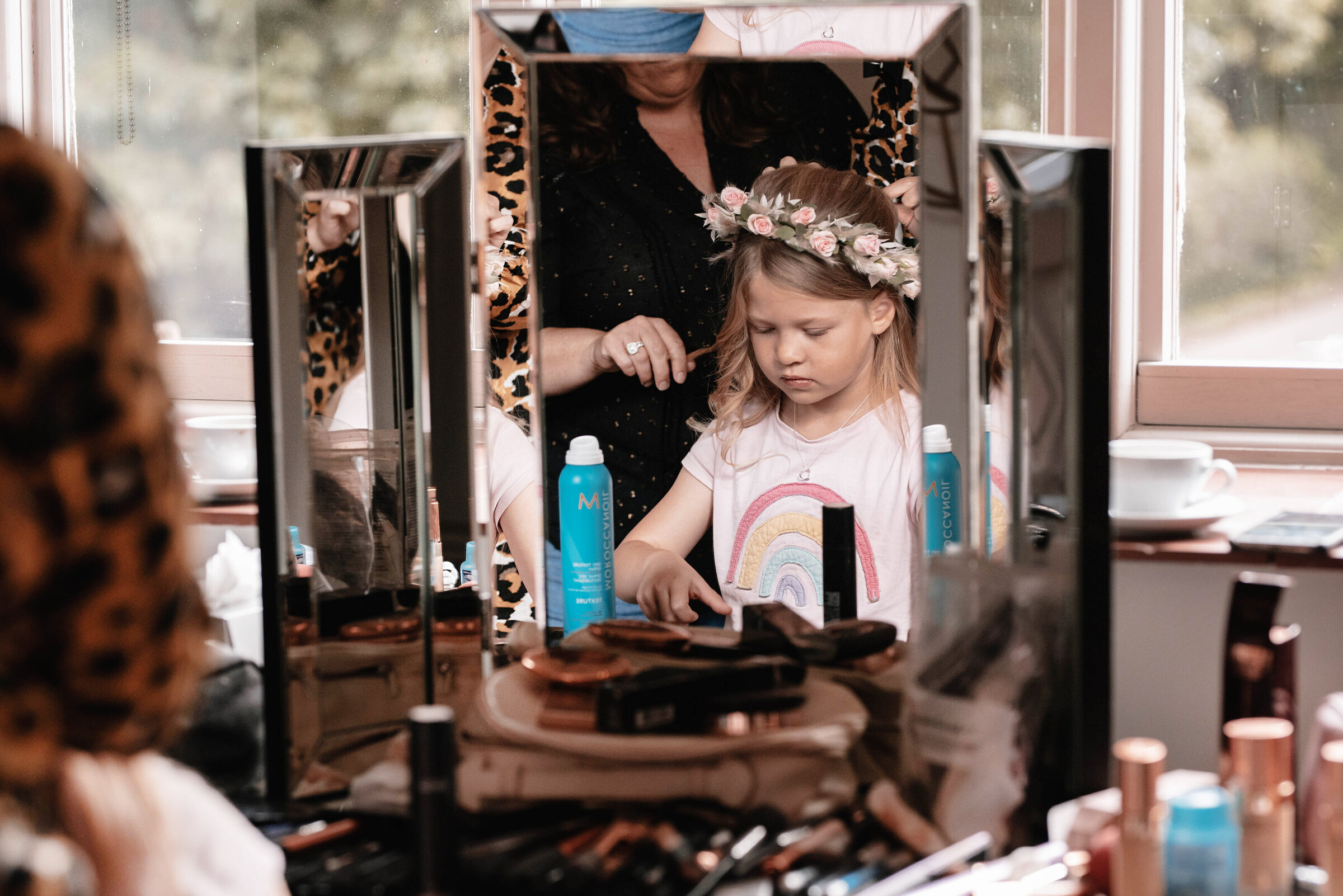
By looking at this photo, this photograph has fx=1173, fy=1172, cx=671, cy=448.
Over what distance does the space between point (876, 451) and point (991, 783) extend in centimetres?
24

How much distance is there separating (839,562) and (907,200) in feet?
0.81

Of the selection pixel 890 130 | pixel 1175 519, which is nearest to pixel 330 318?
pixel 890 130

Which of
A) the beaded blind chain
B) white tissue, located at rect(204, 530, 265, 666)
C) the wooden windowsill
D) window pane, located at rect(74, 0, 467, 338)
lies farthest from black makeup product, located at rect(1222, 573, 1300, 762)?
the beaded blind chain

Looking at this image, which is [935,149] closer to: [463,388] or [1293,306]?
[463,388]

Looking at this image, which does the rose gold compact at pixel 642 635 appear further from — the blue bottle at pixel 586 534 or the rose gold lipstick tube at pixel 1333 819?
the rose gold lipstick tube at pixel 1333 819

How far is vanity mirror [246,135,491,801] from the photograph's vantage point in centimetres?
71

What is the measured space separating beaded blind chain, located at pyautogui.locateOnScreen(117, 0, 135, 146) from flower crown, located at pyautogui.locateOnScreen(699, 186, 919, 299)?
113 centimetres

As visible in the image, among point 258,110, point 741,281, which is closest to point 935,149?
point 741,281

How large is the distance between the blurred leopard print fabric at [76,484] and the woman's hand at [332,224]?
1.22ft

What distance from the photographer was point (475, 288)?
79 centimetres

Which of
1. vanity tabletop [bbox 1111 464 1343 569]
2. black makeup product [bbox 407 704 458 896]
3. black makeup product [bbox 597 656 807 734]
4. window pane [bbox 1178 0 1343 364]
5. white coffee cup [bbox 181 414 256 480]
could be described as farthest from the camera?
window pane [bbox 1178 0 1343 364]

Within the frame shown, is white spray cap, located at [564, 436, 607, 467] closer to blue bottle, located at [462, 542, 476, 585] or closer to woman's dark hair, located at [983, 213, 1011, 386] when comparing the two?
blue bottle, located at [462, 542, 476, 585]

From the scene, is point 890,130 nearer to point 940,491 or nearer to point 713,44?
point 713,44

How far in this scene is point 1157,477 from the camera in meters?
0.92
